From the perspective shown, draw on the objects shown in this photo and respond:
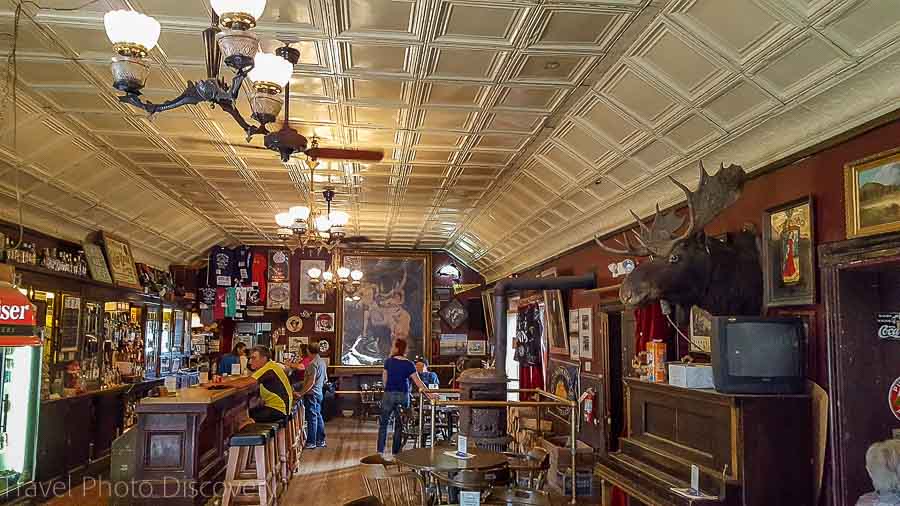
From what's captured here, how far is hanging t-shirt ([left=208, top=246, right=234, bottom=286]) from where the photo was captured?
14.2 metres

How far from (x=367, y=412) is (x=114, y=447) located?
7.85 metres

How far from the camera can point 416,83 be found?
5414 mm

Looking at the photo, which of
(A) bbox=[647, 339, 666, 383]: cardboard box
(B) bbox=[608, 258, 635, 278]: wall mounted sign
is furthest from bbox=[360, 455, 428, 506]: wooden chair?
(B) bbox=[608, 258, 635, 278]: wall mounted sign

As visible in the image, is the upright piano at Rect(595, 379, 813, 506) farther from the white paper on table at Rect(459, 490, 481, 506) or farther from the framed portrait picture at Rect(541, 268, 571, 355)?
the framed portrait picture at Rect(541, 268, 571, 355)

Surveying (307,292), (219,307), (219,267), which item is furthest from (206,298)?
(307,292)

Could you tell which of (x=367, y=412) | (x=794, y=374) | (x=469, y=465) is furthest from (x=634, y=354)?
(x=367, y=412)

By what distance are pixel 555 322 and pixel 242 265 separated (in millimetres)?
7721

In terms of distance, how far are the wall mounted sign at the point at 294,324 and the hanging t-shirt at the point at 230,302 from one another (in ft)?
3.61

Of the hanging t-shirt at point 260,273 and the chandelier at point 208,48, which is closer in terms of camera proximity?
the chandelier at point 208,48

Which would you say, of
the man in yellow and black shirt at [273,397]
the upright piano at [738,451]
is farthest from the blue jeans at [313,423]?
the upright piano at [738,451]

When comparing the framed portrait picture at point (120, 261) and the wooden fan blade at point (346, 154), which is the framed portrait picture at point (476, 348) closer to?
the framed portrait picture at point (120, 261)

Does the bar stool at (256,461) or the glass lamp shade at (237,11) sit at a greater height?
the glass lamp shade at (237,11)

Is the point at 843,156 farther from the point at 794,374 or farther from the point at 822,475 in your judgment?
the point at 822,475

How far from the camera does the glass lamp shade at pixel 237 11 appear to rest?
2.81 metres
